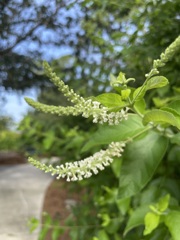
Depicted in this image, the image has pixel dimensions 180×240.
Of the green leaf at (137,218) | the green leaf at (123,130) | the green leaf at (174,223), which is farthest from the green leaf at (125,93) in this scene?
the green leaf at (137,218)

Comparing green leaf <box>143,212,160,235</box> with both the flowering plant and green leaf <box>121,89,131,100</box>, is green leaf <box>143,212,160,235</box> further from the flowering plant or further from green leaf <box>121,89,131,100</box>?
green leaf <box>121,89,131,100</box>

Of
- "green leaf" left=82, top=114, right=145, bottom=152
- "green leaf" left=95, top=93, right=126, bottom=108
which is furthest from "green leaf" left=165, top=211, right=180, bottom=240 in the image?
"green leaf" left=95, top=93, right=126, bottom=108

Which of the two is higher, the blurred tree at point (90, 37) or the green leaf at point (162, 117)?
the blurred tree at point (90, 37)

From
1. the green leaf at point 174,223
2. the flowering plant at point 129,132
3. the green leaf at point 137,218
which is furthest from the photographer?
the green leaf at point 137,218

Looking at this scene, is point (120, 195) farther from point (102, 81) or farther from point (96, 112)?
point (102, 81)

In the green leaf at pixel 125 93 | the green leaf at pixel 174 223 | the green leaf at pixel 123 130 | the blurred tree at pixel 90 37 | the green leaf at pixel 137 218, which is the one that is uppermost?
the blurred tree at pixel 90 37

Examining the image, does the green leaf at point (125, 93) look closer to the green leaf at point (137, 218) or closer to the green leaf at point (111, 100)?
the green leaf at point (111, 100)

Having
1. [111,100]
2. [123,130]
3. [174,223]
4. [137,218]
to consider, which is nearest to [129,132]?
[123,130]

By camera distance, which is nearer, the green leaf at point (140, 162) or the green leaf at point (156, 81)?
the green leaf at point (156, 81)

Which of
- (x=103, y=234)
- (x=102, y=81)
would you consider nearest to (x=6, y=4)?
(x=102, y=81)
